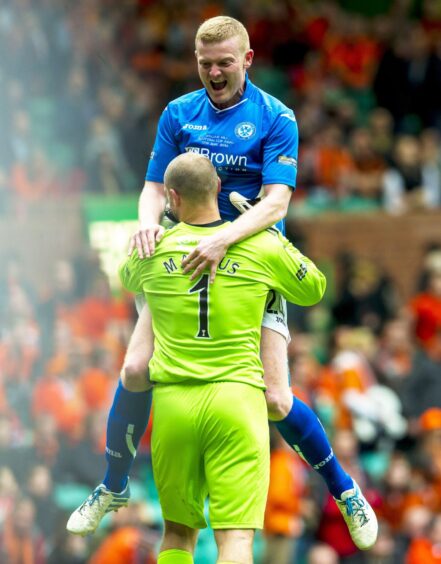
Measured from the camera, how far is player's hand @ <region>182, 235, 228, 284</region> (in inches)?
256

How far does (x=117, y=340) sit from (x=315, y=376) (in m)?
2.01

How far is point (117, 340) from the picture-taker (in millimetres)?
13562

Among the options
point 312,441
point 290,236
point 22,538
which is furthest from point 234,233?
point 290,236

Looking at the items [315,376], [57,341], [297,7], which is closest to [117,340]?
[57,341]

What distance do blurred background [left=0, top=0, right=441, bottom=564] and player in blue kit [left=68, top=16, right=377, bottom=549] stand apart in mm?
4264

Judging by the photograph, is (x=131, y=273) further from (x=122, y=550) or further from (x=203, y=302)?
(x=122, y=550)

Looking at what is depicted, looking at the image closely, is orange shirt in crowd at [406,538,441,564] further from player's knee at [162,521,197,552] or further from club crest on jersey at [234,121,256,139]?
club crest on jersey at [234,121,256,139]

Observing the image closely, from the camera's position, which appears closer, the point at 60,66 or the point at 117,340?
the point at 117,340

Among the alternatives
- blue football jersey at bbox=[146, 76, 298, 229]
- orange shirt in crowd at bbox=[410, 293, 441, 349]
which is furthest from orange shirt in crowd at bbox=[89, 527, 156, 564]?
orange shirt in crowd at bbox=[410, 293, 441, 349]

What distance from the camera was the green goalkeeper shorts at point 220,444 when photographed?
21.4 feet

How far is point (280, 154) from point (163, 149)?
25.1 inches

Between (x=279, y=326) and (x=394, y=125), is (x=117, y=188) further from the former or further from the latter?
(x=279, y=326)

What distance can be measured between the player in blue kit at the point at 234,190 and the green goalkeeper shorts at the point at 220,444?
0.38 meters

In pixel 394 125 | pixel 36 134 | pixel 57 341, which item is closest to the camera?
pixel 57 341
